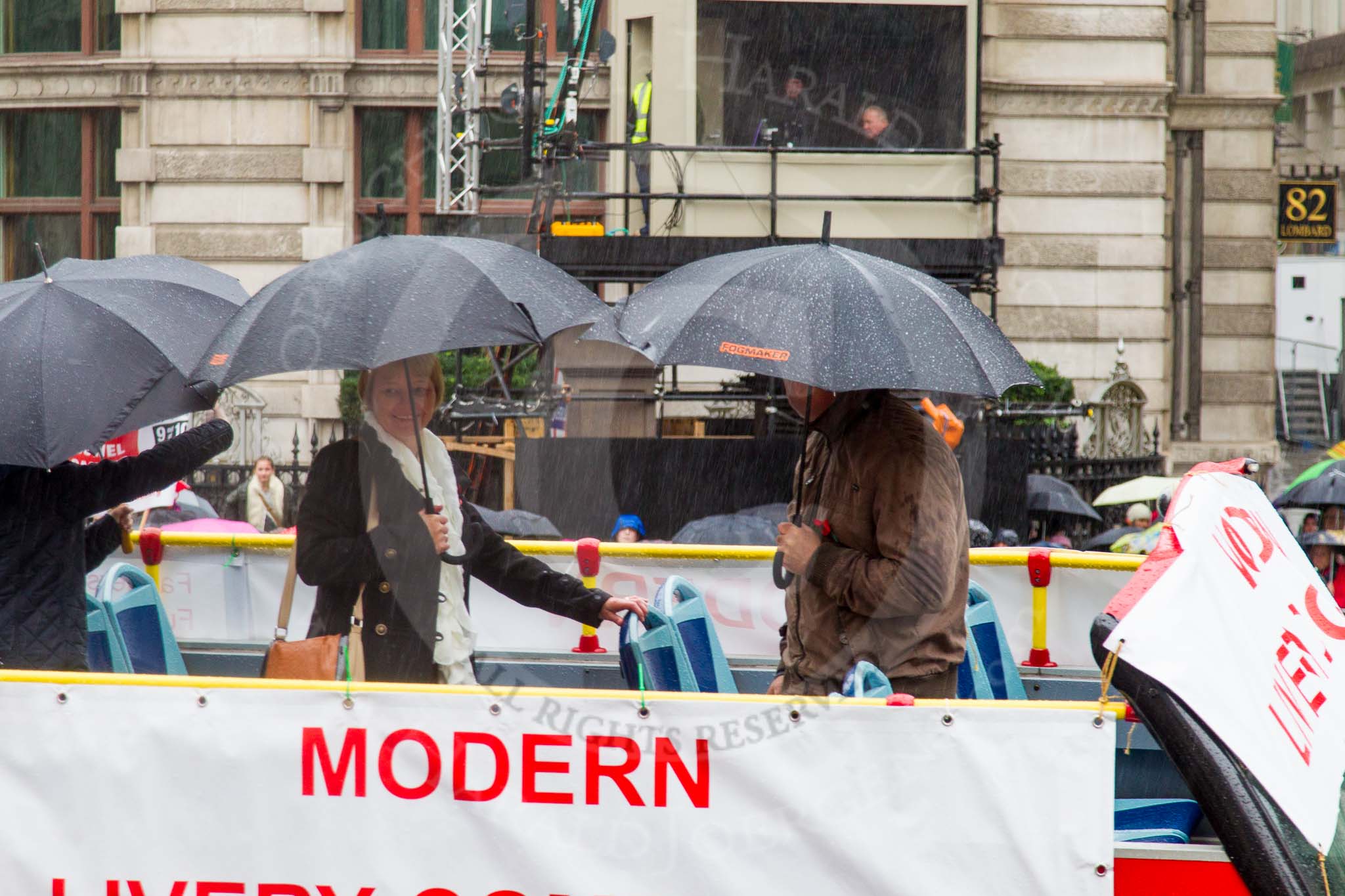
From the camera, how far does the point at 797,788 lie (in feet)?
11.0

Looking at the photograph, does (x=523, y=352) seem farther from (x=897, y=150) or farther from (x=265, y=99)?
(x=265, y=99)

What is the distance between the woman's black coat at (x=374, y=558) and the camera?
3.99 meters

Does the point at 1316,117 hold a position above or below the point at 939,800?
above

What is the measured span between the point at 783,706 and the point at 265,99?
19.5 meters

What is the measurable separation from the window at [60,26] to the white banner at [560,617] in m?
17.9

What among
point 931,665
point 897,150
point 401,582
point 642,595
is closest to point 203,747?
point 401,582

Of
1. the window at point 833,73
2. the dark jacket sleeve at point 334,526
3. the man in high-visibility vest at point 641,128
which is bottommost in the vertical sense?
the dark jacket sleeve at point 334,526

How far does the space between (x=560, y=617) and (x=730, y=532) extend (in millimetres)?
2931

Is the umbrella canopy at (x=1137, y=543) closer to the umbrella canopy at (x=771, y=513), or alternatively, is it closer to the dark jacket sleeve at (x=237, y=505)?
the umbrella canopy at (x=771, y=513)

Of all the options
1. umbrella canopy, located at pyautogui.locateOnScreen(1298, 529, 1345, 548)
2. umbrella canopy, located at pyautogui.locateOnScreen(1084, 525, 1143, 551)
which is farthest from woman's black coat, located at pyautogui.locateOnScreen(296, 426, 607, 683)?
umbrella canopy, located at pyautogui.locateOnScreen(1084, 525, 1143, 551)

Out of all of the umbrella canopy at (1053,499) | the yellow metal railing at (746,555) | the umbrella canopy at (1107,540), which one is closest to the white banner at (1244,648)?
the yellow metal railing at (746,555)

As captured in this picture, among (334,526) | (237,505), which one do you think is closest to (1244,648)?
(334,526)

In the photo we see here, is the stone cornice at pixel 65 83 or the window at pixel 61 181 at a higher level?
the stone cornice at pixel 65 83

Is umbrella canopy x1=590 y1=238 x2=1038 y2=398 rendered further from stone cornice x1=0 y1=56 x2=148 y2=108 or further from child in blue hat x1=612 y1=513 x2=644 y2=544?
stone cornice x1=0 y1=56 x2=148 y2=108
